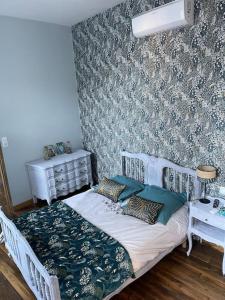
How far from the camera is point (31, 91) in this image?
3.80 meters

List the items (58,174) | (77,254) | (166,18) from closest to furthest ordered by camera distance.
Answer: (77,254), (166,18), (58,174)

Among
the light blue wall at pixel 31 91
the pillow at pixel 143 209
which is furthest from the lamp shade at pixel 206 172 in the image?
the light blue wall at pixel 31 91

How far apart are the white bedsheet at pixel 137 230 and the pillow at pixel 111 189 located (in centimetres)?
16

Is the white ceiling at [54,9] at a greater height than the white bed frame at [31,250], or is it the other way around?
the white ceiling at [54,9]

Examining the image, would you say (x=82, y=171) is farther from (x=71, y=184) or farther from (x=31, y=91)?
(x=31, y=91)

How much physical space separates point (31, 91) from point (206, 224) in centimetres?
312

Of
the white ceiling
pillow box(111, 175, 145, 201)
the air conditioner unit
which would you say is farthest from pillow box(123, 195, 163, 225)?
the white ceiling

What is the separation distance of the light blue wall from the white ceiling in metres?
0.20

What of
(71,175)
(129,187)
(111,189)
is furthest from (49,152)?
(129,187)

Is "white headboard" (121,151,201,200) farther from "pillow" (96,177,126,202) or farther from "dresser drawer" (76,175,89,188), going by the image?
"dresser drawer" (76,175,89,188)

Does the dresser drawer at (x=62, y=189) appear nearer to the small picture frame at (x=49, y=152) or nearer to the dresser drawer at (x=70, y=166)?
the dresser drawer at (x=70, y=166)

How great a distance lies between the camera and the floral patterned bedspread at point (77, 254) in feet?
6.36

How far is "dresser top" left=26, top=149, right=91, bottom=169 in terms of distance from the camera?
371 cm

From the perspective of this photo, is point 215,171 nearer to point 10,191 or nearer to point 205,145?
point 205,145
